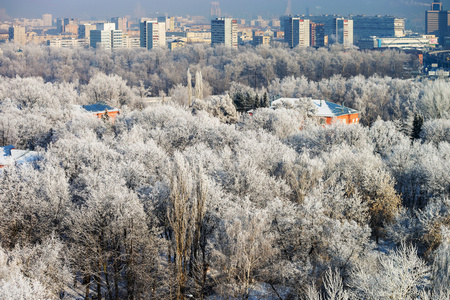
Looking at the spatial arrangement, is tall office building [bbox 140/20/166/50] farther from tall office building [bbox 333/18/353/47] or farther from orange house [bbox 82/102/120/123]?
orange house [bbox 82/102/120/123]

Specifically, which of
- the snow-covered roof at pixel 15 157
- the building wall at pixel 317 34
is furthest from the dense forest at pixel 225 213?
the building wall at pixel 317 34

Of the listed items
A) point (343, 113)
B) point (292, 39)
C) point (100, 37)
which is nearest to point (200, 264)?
point (343, 113)

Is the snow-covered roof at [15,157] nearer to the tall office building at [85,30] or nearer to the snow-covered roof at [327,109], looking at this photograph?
the snow-covered roof at [327,109]

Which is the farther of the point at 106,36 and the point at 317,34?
the point at 106,36

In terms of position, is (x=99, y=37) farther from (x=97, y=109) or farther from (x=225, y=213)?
(x=225, y=213)

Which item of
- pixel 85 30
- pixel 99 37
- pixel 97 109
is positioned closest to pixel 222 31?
pixel 99 37

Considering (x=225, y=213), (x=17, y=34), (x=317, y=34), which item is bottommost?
(x=225, y=213)

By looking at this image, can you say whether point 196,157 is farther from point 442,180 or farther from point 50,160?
point 442,180
